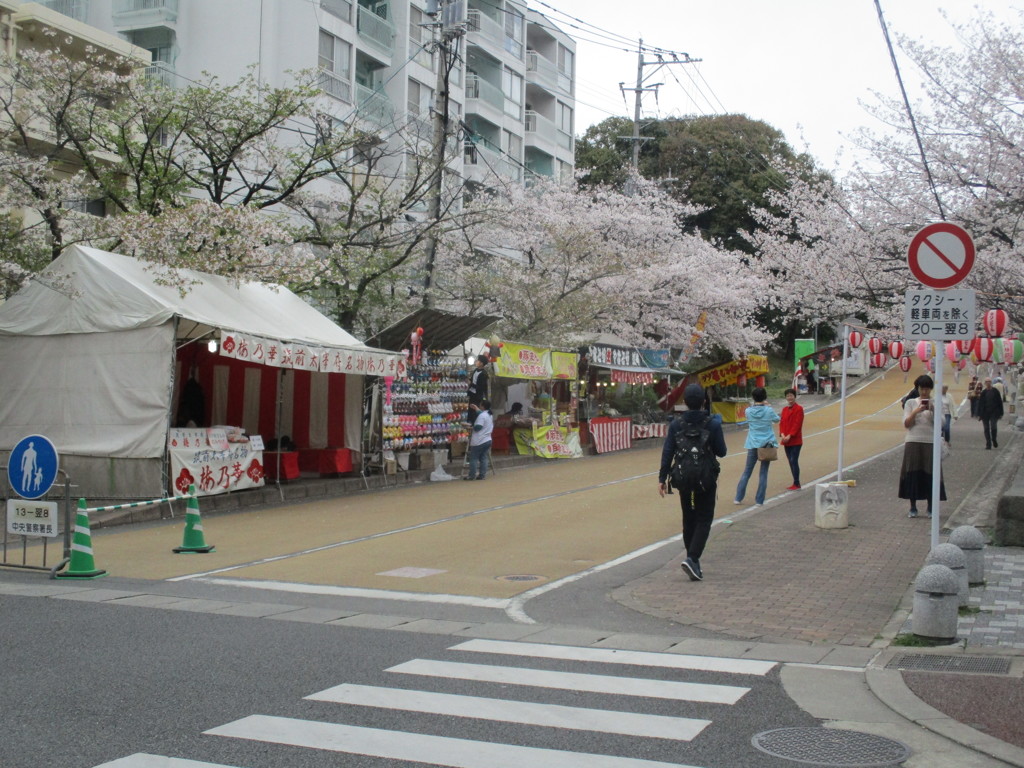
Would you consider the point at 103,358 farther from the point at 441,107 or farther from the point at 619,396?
the point at 619,396

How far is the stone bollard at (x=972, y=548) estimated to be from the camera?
8836 millimetres

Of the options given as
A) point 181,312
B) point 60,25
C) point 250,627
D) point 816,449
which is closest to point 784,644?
point 250,627

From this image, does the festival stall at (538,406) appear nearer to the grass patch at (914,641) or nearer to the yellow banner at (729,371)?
the yellow banner at (729,371)

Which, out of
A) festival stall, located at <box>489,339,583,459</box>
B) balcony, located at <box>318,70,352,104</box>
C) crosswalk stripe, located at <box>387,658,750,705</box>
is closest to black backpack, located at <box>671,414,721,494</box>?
crosswalk stripe, located at <box>387,658,750,705</box>

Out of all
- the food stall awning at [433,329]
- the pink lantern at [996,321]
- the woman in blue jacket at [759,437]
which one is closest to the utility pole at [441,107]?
the food stall awning at [433,329]

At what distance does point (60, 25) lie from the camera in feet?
82.3

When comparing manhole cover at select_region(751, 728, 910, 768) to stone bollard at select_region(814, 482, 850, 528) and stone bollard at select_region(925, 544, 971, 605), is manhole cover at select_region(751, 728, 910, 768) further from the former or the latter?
stone bollard at select_region(814, 482, 850, 528)

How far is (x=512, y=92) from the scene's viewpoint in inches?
1768

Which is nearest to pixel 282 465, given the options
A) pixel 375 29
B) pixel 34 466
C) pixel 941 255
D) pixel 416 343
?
pixel 416 343

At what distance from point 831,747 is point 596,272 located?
24.1 metres

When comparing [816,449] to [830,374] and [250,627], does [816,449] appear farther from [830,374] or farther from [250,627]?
[830,374]

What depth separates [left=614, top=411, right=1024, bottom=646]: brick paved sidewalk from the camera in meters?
8.08

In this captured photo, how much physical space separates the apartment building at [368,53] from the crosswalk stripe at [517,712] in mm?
19731

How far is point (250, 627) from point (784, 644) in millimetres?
4091
